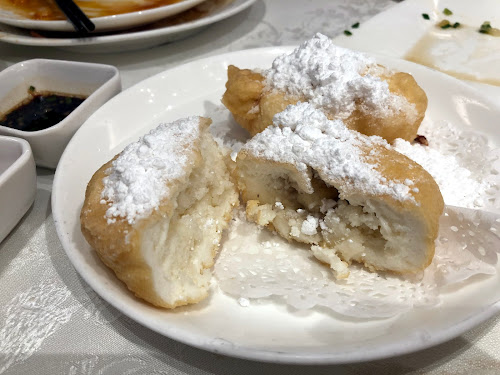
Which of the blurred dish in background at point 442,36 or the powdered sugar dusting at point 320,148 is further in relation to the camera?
the blurred dish in background at point 442,36

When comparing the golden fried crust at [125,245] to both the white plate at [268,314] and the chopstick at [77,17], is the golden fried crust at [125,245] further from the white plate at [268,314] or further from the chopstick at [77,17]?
the chopstick at [77,17]

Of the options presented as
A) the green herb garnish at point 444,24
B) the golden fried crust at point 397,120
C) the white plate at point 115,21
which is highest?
the white plate at point 115,21

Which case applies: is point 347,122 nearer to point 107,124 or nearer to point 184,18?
point 107,124

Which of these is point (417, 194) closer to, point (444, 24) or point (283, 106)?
point (283, 106)

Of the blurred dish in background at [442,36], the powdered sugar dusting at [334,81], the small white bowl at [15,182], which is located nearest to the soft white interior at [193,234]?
the powdered sugar dusting at [334,81]

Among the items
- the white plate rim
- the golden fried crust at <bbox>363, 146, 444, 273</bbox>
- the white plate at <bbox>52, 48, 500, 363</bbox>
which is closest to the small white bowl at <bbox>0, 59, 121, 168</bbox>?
the white plate at <bbox>52, 48, 500, 363</bbox>

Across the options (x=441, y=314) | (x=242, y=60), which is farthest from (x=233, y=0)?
(x=441, y=314)
